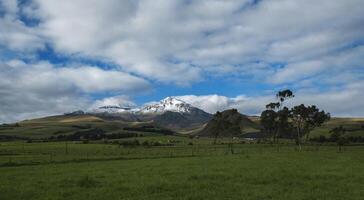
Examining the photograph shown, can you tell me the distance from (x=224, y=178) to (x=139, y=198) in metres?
11.9

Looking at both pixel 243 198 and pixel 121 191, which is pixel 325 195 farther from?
pixel 121 191

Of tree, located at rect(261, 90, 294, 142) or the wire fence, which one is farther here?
tree, located at rect(261, 90, 294, 142)

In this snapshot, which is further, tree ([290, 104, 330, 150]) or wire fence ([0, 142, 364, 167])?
tree ([290, 104, 330, 150])

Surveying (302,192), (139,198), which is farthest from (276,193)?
(139,198)

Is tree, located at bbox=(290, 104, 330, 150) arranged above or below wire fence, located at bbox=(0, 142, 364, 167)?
above

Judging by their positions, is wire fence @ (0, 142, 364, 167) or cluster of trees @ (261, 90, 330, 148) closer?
wire fence @ (0, 142, 364, 167)

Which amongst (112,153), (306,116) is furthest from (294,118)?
(112,153)

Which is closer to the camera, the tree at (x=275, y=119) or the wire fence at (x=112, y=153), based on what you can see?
the wire fence at (x=112, y=153)

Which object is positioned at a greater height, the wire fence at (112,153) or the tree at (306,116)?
the tree at (306,116)

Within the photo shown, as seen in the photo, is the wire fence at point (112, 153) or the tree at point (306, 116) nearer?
the wire fence at point (112, 153)

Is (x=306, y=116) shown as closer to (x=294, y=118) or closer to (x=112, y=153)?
(x=294, y=118)

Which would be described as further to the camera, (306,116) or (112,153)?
(306,116)

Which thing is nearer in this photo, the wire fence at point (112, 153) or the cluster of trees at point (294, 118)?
the wire fence at point (112, 153)

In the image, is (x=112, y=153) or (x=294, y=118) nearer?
(x=112, y=153)
